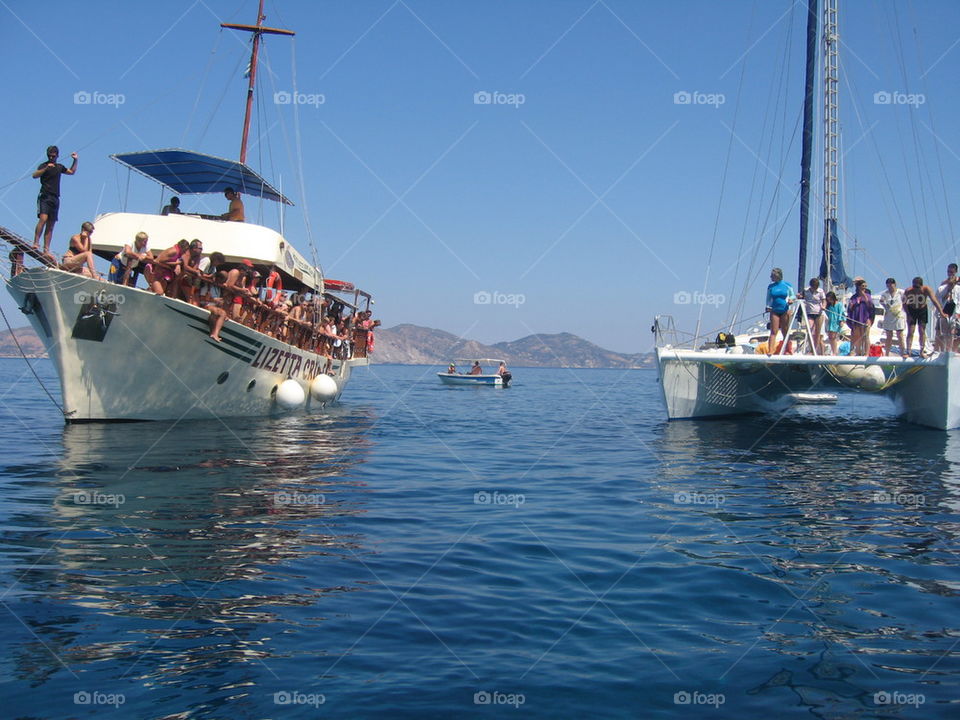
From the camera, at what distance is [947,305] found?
18.4m

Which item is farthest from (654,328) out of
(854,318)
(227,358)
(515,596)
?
(515,596)

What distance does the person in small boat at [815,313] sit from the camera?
62.4ft

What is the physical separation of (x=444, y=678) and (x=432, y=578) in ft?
6.22

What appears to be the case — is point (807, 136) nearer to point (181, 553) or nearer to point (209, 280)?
point (209, 280)

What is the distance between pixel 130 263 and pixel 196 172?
7916 mm

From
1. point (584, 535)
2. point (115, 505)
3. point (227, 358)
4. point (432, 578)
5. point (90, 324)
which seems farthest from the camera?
point (227, 358)

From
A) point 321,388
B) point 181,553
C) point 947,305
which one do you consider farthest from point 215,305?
point 947,305

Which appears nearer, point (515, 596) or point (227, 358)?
point (515, 596)

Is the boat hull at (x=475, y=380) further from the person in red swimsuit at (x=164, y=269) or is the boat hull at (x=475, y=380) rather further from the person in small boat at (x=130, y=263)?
the person in red swimsuit at (x=164, y=269)

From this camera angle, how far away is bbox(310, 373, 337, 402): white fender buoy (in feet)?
81.0

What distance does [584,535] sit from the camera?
795 centimetres

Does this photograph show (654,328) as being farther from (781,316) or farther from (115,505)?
(115,505)

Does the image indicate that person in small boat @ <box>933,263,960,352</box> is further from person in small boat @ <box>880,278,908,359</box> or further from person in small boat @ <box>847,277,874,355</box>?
person in small boat @ <box>847,277,874,355</box>

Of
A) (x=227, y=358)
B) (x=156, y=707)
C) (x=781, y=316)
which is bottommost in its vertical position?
(x=156, y=707)
